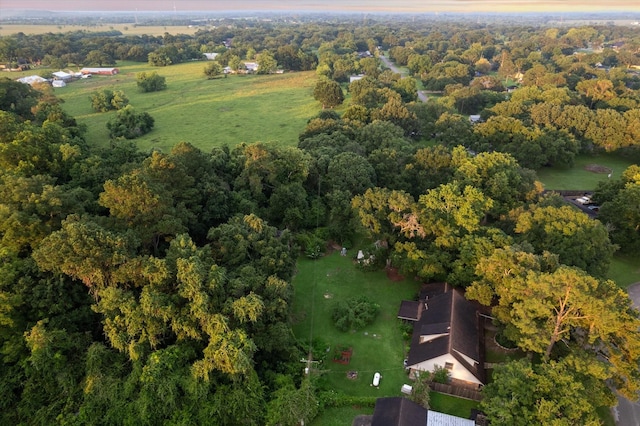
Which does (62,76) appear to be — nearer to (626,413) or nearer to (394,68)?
(394,68)

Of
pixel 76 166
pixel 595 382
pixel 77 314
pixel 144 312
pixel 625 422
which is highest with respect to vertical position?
pixel 76 166

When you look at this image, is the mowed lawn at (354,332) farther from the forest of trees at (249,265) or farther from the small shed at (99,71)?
the small shed at (99,71)

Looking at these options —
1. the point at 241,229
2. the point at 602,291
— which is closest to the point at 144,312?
the point at 241,229

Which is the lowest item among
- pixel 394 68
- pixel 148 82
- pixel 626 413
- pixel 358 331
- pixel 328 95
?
pixel 626 413

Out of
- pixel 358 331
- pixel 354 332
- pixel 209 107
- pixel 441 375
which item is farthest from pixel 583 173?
pixel 209 107

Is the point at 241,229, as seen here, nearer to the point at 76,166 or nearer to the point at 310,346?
the point at 310,346

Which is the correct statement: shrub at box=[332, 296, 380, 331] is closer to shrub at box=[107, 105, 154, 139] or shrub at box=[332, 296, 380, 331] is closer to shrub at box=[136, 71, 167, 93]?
shrub at box=[107, 105, 154, 139]

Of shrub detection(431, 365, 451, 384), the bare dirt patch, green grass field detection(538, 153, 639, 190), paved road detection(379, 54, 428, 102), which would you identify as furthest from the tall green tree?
shrub detection(431, 365, 451, 384)
